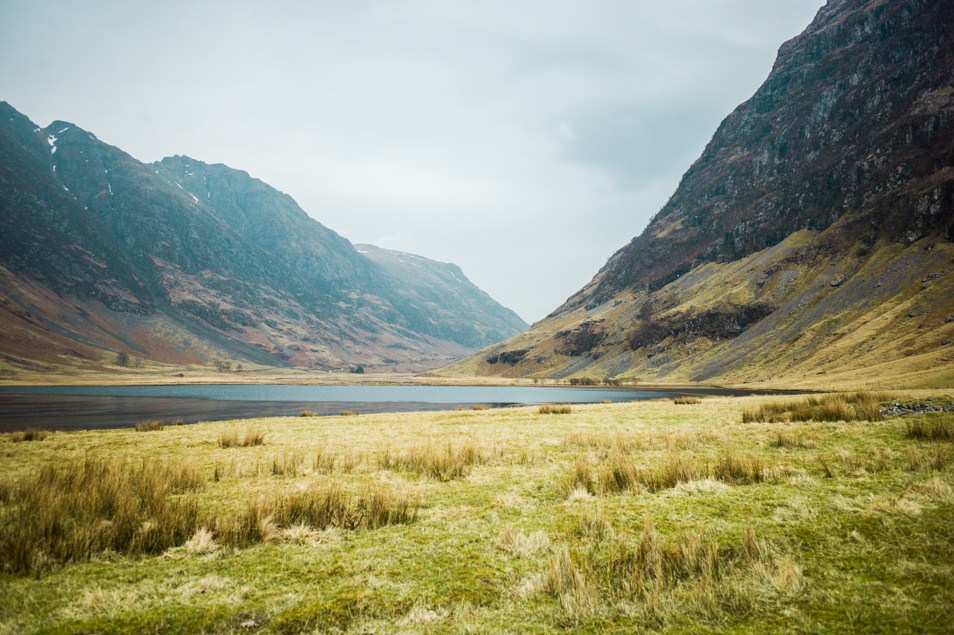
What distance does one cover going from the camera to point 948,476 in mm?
9250

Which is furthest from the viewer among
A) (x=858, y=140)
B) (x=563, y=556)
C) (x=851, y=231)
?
(x=858, y=140)

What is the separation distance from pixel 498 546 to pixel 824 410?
1938 cm

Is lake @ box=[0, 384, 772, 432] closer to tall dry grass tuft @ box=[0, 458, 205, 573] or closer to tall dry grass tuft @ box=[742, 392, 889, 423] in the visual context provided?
tall dry grass tuft @ box=[0, 458, 205, 573]

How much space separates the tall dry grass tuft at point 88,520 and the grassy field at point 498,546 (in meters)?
0.04

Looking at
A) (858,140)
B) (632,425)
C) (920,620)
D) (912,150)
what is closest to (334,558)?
(920,620)

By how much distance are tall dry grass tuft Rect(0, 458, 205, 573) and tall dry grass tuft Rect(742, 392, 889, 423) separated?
22402mm

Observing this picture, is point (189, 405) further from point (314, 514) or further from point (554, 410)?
point (314, 514)

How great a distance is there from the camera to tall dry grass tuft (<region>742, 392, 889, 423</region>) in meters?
18.5

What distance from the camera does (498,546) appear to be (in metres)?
7.29

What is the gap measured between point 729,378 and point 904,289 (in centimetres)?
4601

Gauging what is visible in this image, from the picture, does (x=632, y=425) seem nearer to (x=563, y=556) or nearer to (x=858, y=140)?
(x=563, y=556)

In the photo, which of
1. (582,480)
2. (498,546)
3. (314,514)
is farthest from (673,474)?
(314,514)

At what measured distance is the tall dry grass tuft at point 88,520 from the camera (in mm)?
6922

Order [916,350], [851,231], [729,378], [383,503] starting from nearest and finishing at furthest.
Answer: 1. [383,503]
2. [916,350]
3. [729,378]
4. [851,231]
